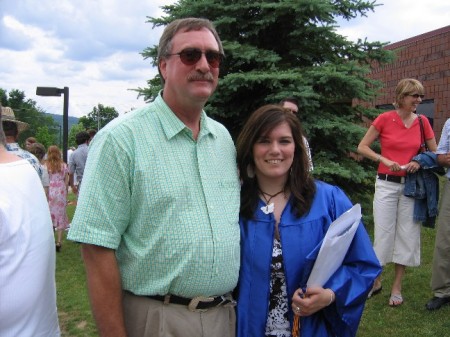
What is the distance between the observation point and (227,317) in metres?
2.27

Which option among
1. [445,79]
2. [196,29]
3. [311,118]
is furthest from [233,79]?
[445,79]

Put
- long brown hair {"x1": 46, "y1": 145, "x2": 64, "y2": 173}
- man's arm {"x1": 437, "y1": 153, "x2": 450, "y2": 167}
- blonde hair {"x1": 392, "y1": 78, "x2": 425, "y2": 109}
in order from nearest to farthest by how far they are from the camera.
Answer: man's arm {"x1": 437, "y1": 153, "x2": 450, "y2": 167} < blonde hair {"x1": 392, "y1": 78, "x2": 425, "y2": 109} < long brown hair {"x1": 46, "y1": 145, "x2": 64, "y2": 173}

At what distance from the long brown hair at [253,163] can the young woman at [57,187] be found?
6.91m

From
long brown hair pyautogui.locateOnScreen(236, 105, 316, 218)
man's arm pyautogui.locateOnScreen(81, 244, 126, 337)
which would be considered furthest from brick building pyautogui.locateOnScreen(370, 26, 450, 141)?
man's arm pyautogui.locateOnScreen(81, 244, 126, 337)

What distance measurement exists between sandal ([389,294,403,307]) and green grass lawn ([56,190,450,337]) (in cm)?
5

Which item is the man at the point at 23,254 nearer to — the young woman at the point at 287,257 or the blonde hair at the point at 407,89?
the young woman at the point at 287,257

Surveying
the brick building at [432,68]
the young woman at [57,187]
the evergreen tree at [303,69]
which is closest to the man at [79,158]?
the young woman at [57,187]

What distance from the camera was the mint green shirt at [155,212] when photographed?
1.95 m

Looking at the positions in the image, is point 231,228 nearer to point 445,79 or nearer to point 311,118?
point 311,118

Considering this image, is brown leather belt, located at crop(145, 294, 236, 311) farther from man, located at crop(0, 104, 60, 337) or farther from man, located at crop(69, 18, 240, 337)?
man, located at crop(0, 104, 60, 337)

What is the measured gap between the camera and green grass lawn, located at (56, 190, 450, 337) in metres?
Answer: 4.33

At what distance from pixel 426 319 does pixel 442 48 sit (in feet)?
37.6

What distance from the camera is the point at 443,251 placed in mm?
4629

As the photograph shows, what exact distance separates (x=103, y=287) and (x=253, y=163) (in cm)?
99
